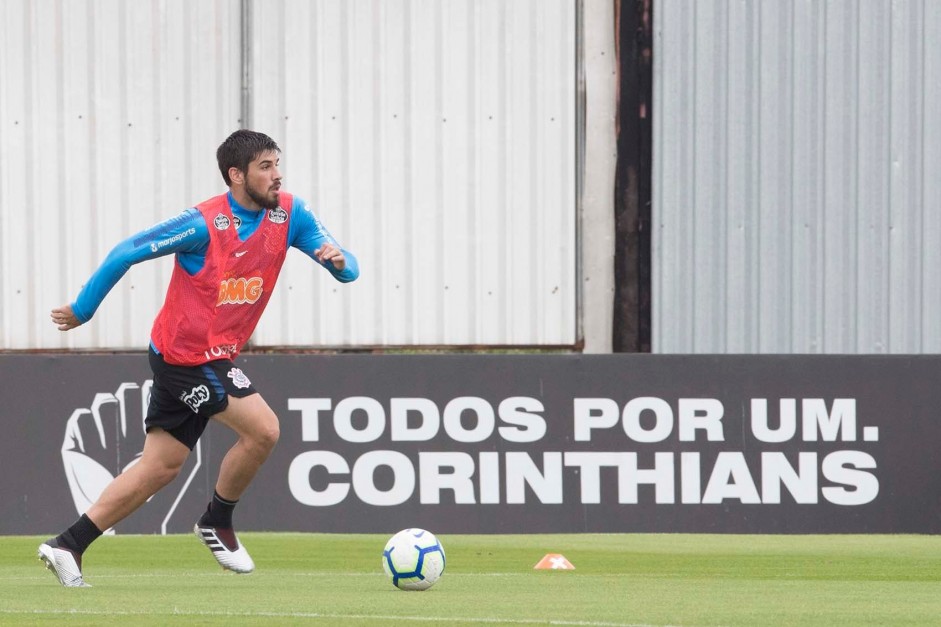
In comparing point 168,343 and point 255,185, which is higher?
point 255,185

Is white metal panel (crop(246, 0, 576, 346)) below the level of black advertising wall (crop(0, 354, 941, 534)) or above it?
above

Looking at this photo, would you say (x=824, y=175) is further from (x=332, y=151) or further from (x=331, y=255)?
(x=331, y=255)

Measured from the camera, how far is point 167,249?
21.5 feet

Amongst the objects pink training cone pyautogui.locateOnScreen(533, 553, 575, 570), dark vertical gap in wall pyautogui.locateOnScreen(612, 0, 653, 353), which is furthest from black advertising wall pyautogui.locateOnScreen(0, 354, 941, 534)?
dark vertical gap in wall pyautogui.locateOnScreen(612, 0, 653, 353)

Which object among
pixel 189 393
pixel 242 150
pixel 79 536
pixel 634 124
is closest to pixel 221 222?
pixel 242 150

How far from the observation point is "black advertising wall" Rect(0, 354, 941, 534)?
1069 centimetres

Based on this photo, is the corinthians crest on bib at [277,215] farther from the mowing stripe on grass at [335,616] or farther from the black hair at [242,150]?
the mowing stripe on grass at [335,616]

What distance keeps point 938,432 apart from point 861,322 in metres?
2.30

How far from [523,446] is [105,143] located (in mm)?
5055

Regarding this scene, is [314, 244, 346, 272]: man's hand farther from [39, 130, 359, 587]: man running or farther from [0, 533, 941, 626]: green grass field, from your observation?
[0, 533, 941, 626]: green grass field

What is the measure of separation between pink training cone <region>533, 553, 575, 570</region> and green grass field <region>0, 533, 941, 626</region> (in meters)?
0.09

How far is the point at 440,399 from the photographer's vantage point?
35.4 ft

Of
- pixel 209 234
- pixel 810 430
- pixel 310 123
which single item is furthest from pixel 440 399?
pixel 209 234

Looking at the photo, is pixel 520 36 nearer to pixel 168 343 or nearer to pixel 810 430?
pixel 810 430
